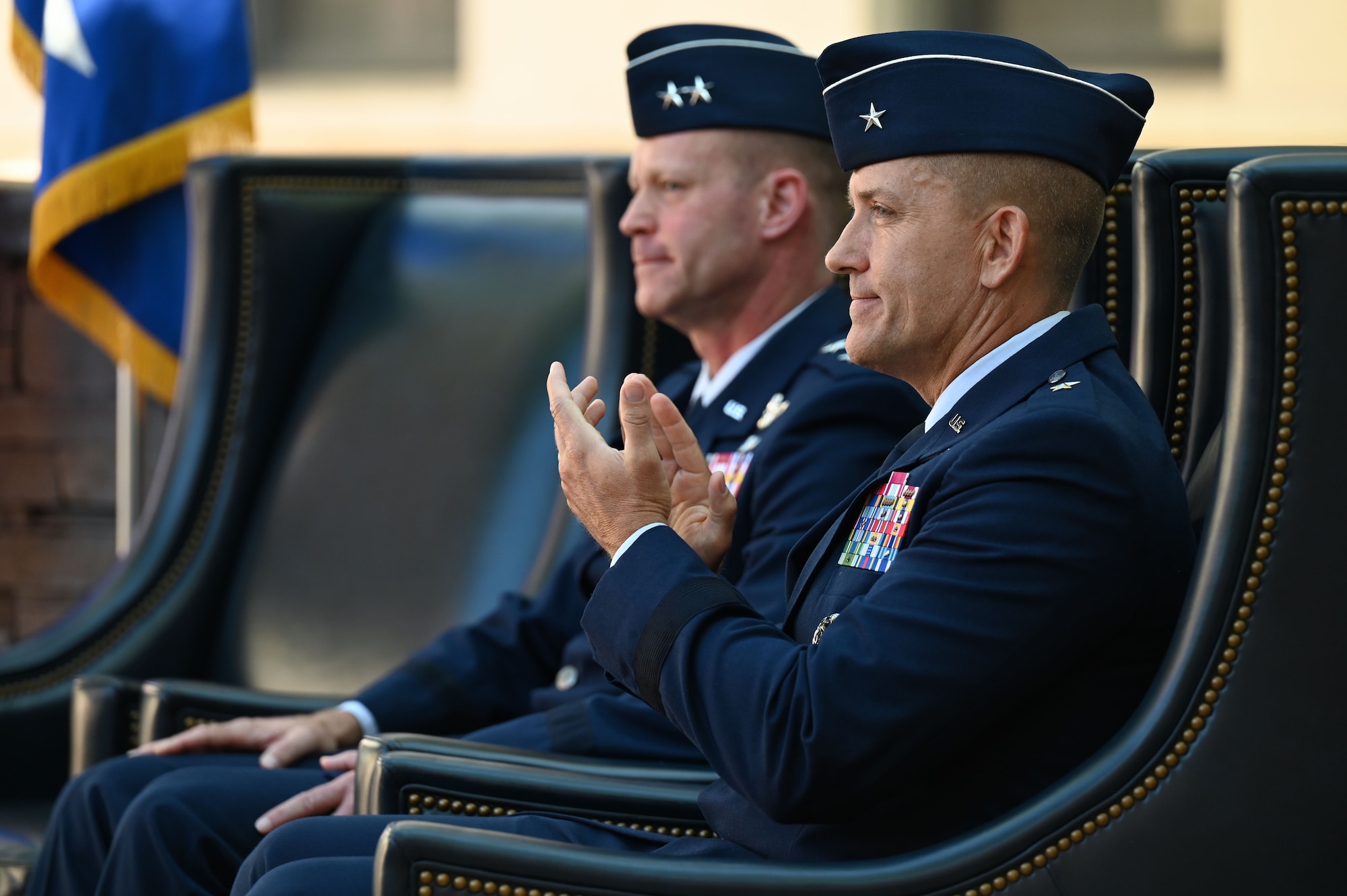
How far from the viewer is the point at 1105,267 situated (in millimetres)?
1838

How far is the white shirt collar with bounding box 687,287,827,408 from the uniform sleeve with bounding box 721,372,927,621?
218mm

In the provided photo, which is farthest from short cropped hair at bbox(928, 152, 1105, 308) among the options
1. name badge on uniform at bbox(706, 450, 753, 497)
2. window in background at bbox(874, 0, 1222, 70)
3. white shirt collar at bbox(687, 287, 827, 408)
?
window in background at bbox(874, 0, 1222, 70)

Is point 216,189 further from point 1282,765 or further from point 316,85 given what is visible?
point 1282,765

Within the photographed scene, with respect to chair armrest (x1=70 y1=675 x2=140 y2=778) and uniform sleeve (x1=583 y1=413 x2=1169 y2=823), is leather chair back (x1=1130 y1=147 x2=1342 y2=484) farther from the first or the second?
chair armrest (x1=70 y1=675 x2=140 y2=778)

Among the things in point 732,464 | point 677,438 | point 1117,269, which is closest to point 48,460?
point 732,464

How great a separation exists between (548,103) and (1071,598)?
2807 mm

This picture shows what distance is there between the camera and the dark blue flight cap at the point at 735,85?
82.4 inches

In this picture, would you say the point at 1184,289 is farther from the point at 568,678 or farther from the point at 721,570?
the point at 568,678

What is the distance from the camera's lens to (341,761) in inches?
75.5

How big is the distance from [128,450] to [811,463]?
84.7 inches

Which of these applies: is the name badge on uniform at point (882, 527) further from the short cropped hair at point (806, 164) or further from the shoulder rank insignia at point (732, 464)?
the short cropped hair at point (806, 164)

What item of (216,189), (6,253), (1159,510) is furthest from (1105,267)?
(6,253)

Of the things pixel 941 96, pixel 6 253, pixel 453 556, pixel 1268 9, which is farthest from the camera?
pixel 6 253

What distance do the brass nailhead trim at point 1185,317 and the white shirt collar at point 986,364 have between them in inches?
11.7
